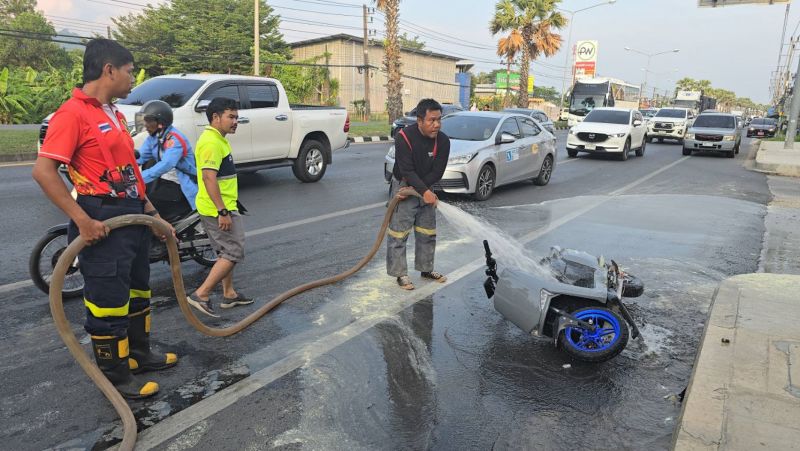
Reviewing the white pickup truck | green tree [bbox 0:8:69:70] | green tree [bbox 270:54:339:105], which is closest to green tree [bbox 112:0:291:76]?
green tree [bbox 270:54:339:105]

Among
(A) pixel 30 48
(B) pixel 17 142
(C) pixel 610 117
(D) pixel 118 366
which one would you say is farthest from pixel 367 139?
(A) pixel 30 48

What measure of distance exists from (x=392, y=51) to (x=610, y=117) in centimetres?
1290

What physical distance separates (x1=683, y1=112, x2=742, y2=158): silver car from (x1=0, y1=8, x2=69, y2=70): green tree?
46.2 metres

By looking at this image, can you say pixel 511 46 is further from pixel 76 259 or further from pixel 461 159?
pixel 76 259

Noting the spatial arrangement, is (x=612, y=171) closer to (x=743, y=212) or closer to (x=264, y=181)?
(x=743, y=212)

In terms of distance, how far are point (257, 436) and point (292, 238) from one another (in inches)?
156

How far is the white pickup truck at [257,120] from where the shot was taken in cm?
894

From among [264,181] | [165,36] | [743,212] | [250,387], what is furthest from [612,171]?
[165,36]

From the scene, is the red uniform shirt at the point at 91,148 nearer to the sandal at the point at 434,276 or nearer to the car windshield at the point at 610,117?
the sandal at the point at 434,276

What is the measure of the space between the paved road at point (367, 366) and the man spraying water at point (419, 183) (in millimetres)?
269

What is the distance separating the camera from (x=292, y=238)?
656 cm

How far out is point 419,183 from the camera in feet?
15.3

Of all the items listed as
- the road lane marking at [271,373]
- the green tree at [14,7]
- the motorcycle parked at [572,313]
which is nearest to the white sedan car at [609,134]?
the road lane marking at [271,373]

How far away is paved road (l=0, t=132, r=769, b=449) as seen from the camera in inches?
112
